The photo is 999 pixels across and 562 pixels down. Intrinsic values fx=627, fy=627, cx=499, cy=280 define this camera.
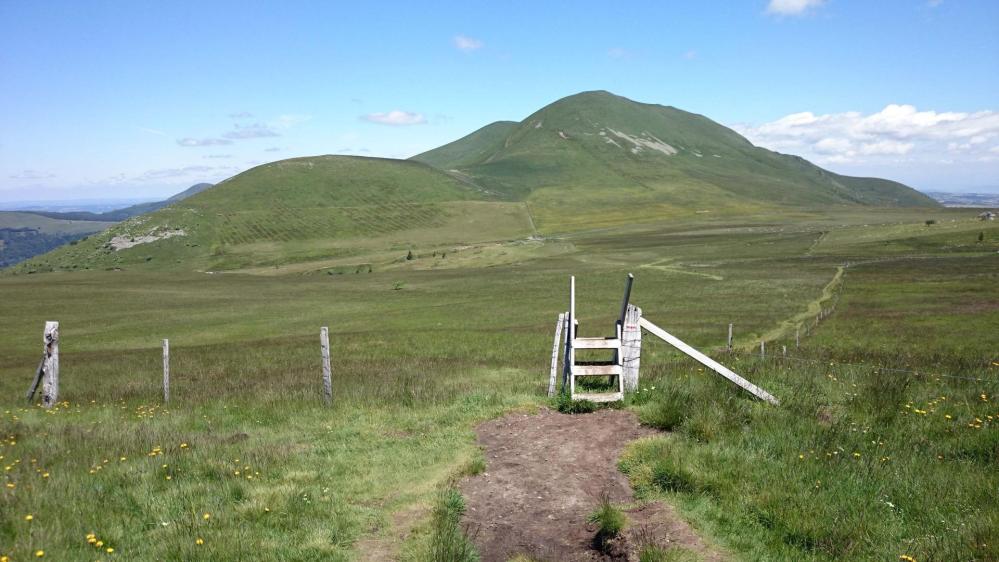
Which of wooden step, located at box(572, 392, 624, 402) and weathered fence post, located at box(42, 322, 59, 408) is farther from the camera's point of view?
weathered fence post, located at box(42, 322, 59, 408)

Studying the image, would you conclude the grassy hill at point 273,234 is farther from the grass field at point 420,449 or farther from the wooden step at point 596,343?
the wooden step at point 596,343

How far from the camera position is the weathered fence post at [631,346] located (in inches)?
556

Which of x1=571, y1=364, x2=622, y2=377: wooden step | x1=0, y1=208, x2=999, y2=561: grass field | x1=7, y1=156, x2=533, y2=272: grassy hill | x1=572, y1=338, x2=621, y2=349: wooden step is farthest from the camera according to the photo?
x1=7, y1=156, x2=533, y2=272: grassy hill

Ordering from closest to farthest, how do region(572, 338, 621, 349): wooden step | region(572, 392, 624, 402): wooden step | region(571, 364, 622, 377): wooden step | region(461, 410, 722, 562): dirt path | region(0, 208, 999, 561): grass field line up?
region(0, 208, 999, 561): grass field → region(461, 410, 722, 562): dirt path → region(572, 392, 624, 402): wooden step → region(571, 364, 622, 377): wooden step → region(572, 338, 621, 349): wooden step

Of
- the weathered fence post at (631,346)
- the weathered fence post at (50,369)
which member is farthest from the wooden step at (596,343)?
the weathered fence post at (50,369)

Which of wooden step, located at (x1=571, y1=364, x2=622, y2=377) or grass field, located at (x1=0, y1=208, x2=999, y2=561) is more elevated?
wooden step, located at (x1=571, y1=364, x2=622, y2=377)

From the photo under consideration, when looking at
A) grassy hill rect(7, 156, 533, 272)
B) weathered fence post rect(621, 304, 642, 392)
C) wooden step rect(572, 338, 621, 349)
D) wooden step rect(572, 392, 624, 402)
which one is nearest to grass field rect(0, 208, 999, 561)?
wooden step rect(572, 392, 624, 402)

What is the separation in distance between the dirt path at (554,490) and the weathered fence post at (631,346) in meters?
1.45

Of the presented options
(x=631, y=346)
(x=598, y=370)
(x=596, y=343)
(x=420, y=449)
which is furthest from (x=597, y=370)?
(x=420, y=449)

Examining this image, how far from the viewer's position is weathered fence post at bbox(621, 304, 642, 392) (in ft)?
46.3

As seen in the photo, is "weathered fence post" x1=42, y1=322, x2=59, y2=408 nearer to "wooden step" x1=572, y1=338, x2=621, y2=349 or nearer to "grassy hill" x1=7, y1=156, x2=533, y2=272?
"wooden step" x1=572, y1=338, x2=621, y2=349

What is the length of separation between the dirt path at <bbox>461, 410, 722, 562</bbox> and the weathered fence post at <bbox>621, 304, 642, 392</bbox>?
145cm

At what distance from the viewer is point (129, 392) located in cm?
1955

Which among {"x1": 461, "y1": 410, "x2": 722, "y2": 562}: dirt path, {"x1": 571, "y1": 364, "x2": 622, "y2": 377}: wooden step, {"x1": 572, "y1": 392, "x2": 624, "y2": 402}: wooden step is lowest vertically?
{"x1": 461, "y1": 410, "x2": 722, "y2": 562}: dirt path
